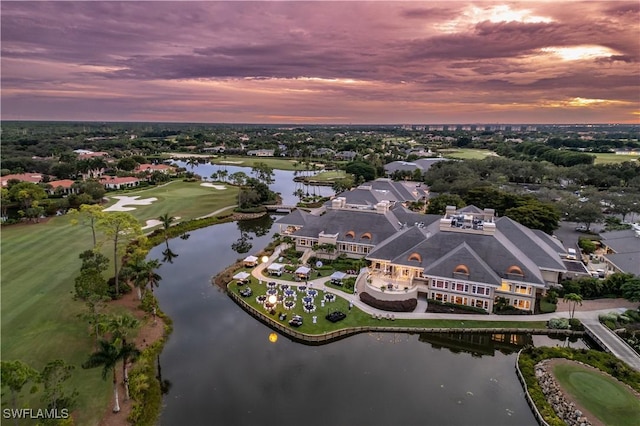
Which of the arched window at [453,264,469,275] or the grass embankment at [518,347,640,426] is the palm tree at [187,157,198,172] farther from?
the grass embankment at [518,347,640,426]

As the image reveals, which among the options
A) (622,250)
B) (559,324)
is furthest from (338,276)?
(622,250)

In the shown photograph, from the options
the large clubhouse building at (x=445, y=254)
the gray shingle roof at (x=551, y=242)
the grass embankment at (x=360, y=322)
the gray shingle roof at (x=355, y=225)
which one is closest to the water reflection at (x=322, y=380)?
the grass embankment at (x=360, y=322)

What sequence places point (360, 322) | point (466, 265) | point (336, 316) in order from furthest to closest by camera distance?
point (466, 265) < point (336, 316) < point (360, 322)

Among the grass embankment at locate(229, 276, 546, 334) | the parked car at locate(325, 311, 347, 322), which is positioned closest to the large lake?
the grass embankment at locate(229, 276, 546, 334)

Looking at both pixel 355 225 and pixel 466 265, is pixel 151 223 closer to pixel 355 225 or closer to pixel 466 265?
pixel 355 225

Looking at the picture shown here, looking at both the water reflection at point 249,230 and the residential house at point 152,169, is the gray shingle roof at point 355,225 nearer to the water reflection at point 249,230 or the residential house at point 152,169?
the water reflection at point 249,230

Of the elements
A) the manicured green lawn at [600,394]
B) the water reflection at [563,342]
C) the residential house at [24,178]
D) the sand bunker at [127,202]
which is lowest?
the water reflection at [563,342]
